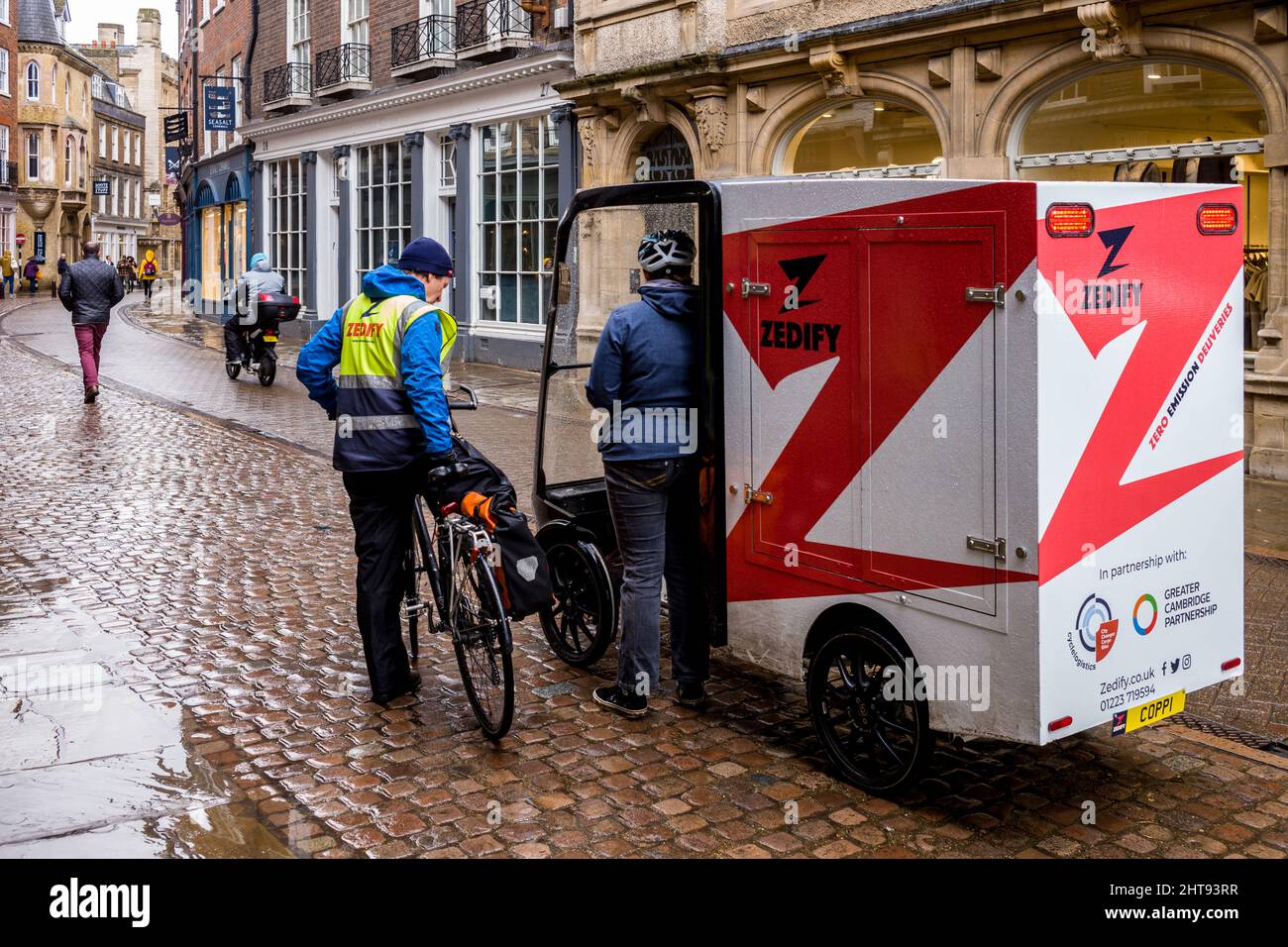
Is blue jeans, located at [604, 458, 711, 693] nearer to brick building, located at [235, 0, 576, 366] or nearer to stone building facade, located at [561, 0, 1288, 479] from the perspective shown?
stone building facade, located at [561, 0, 1288, 479]

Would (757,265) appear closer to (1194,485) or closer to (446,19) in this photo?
(1194,485)

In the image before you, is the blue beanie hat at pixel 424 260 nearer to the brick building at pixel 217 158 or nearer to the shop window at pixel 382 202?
the shop window at pixel 382 202

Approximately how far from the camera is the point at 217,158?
38.2 m

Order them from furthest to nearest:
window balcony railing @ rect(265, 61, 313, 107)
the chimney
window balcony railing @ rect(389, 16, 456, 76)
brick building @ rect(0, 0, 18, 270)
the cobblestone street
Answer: the chimney, brick building @ rect(0, 0, 18, 270), window balcony railing @ rect(265, 61, 313, 107), window balcony railing @ rect(389, 16, 456, 76), the cobblestone street

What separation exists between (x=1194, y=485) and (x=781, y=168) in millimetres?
13018

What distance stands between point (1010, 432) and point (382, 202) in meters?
24.3

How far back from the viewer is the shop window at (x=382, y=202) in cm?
2641

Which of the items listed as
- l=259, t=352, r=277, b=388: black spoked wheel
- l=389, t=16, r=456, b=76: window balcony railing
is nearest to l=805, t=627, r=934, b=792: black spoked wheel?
l=259, t=352, r=277, b=388: black spoked wheel

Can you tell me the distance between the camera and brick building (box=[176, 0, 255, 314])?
3497 cm

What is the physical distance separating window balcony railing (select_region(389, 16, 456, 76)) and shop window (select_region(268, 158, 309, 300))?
6.89 metres

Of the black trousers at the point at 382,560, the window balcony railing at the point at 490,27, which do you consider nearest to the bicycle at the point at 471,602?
the black trousers at the point at 382,560

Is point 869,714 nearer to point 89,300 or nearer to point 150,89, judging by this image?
point 89,300

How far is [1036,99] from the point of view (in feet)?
45.5

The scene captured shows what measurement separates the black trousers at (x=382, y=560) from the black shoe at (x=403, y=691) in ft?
0.05
